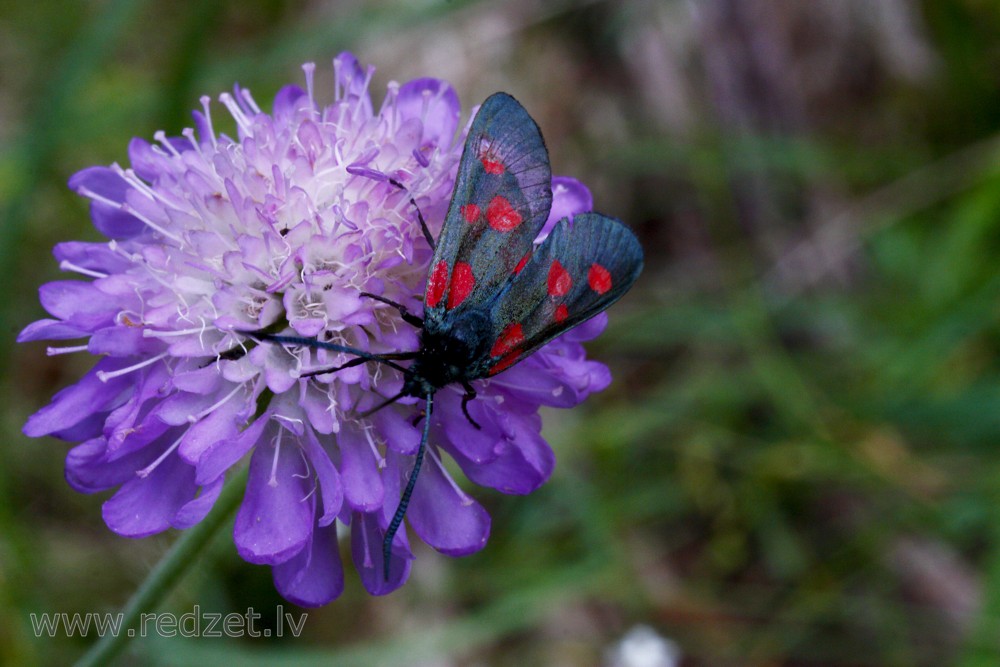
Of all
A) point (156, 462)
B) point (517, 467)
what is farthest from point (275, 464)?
point (517, 467)

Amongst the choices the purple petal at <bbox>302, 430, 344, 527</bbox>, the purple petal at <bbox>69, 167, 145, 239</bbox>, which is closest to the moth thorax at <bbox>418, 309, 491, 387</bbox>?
the purple petal at <bbox>302, 430, 344, 527</bbox>

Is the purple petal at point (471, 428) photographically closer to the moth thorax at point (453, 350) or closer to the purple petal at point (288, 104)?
the moth thorax at point (453, 350)

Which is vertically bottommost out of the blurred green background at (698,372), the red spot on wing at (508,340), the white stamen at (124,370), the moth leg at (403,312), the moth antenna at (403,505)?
the blurred green background at (698,372)

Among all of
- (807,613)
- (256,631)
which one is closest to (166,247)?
(256,631)

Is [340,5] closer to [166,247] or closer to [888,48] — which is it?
[888,48]

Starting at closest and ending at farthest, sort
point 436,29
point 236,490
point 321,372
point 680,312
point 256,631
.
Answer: point 321,372
point 236,490
point 256,631
point 680,312
point 436,29

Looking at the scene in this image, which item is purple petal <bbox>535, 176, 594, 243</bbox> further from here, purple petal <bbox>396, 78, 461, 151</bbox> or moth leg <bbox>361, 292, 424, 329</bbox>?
moth leg <bbox>361, 292, 424, 329</bbox>

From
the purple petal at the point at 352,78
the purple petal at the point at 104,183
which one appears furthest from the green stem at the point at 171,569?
the purple petal at the point at 352,78
